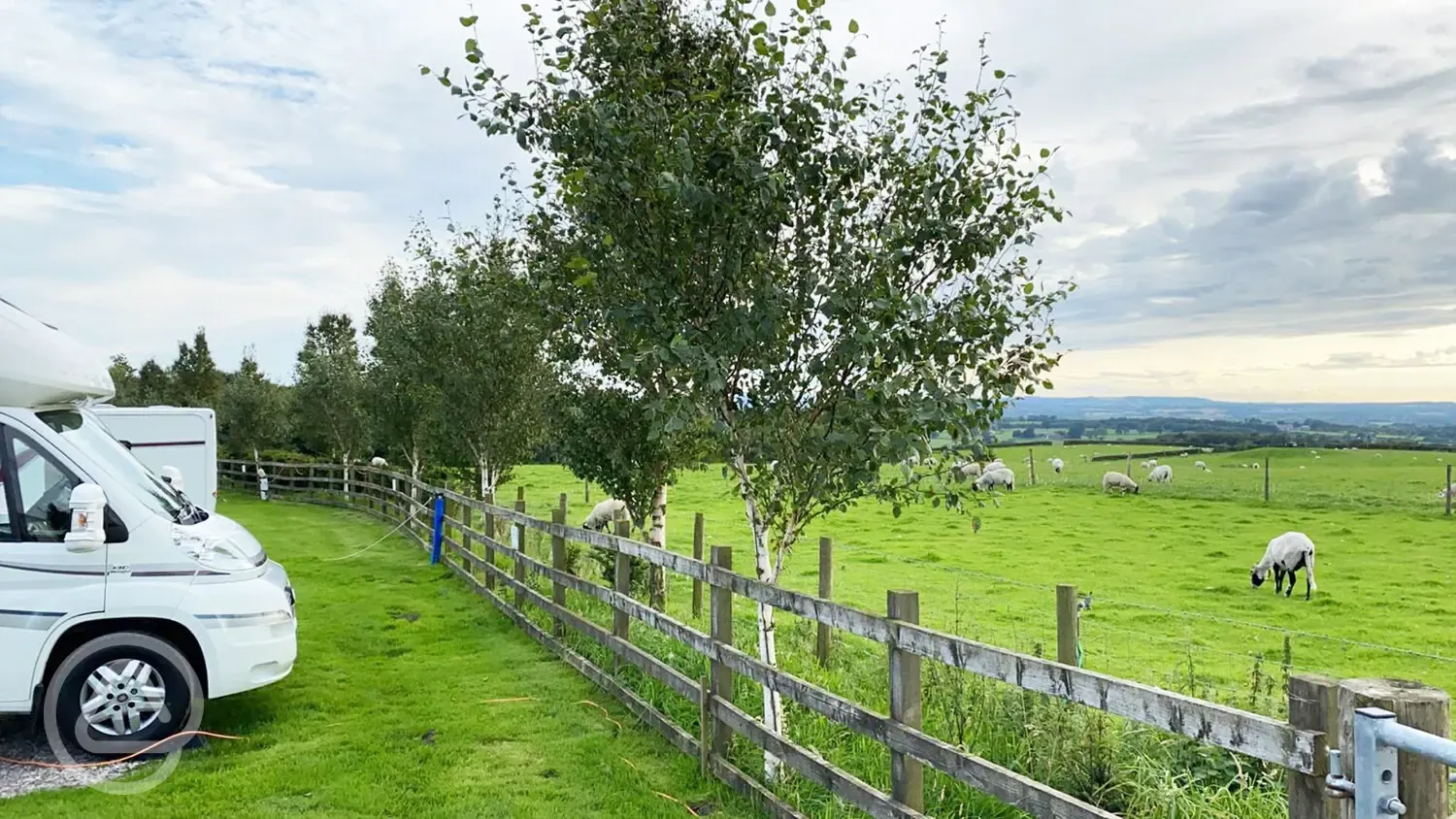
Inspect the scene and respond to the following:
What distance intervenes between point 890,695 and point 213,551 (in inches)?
198

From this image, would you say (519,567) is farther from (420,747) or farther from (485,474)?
(485,474)

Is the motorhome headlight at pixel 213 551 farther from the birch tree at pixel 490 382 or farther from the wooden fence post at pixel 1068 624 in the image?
the birch tree at pixel 490 382

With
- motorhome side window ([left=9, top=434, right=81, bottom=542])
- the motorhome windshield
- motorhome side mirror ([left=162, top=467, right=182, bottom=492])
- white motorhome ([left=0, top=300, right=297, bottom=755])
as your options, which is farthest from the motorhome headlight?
motorhome side mirror ([left=162, top=467, right=182, bottom=492])

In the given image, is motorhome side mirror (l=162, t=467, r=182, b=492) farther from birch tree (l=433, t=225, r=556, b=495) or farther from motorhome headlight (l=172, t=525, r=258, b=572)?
birch tree (l=433, t=225, r=556, b=495)

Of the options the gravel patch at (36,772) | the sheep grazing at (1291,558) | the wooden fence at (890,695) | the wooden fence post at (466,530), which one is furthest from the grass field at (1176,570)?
the gravel patch at (36,772)

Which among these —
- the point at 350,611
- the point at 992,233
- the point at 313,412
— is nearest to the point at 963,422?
the point at 992,233

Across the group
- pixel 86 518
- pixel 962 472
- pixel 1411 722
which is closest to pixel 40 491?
pixel 86 518

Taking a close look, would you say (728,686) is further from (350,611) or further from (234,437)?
(234,437)

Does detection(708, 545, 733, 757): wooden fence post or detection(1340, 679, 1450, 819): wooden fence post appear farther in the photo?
detection(708, 545, 733, 757): wooden fence post

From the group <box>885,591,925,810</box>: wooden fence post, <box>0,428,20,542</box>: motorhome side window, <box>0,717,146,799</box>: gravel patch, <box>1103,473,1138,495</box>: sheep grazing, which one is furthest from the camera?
<box>1103,473,1138,495</box>: sheep grazing

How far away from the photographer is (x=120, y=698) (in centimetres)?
668

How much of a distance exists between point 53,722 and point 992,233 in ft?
21.9

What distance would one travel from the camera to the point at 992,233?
232 inches

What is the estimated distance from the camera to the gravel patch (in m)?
6.11
